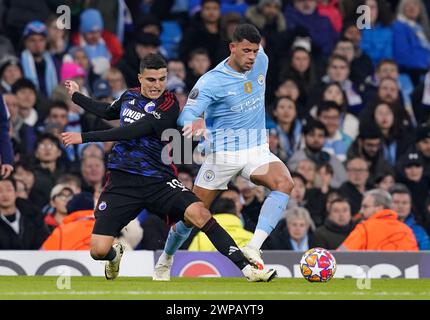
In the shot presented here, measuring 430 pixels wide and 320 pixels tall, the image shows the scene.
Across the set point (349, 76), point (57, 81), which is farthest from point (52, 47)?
point (349, 76)

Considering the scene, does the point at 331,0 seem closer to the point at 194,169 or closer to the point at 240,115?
the point at 194,169

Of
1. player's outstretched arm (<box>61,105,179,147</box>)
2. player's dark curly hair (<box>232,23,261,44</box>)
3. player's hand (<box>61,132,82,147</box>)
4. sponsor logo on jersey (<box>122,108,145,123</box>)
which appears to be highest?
player's dark curly hair (<box>232,23,261,44</box>)

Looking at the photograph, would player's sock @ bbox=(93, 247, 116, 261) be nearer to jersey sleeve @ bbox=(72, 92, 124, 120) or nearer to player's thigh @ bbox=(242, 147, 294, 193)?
jersey sleeve @ bbox=(72, 92, 124, 120)

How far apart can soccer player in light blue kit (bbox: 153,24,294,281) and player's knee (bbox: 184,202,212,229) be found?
1.85ft

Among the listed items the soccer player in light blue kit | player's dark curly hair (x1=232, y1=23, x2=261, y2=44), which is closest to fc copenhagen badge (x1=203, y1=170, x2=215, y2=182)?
the soccer player in light blue kit

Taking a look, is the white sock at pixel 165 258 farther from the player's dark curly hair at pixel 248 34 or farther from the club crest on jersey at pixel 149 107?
the player's dark curly hair at pixel 248 34

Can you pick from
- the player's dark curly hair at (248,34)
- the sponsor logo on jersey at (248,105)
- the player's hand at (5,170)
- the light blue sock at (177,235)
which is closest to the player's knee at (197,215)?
the light blue sock at (177,235)

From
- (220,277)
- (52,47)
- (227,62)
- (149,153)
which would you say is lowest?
(220,277)

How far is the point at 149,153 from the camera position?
1294 cm

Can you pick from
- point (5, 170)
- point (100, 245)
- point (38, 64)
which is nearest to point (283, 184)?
point (100, 245)

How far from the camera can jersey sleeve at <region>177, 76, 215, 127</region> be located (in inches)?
501

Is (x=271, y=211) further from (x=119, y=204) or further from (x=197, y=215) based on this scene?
(x=119, y=204)

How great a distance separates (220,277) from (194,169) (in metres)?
4.25

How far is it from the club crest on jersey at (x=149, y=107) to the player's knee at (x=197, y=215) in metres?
0.95
